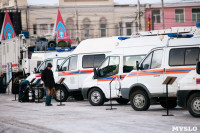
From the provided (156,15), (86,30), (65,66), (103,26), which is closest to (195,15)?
(156,15)

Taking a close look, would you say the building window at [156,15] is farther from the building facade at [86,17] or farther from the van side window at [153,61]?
the van side window at [153,61]

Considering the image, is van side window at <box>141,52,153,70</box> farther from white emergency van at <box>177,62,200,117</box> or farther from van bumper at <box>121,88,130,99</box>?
white emergency van at <box>177,62,200,117</box>

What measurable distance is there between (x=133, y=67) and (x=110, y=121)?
19.8 feet

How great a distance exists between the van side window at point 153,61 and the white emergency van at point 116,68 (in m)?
0.91

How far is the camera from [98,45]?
2361 centimetres

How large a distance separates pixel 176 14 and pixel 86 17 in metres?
10.8

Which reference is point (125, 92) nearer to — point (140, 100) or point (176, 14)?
point (140, 100)

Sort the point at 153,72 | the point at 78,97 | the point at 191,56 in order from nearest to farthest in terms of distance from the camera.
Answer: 1. the point at 191,56
2. the point at 153,72
3. the point at 78,97

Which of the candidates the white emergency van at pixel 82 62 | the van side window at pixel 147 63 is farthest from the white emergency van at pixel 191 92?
the white emergency van at pixel 82 62

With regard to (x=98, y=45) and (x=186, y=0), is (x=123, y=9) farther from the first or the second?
(x=98, y=45)

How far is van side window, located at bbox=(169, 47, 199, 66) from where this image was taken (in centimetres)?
1650

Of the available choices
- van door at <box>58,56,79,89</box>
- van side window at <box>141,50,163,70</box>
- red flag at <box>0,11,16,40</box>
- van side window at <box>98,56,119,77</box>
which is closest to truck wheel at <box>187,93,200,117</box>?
van side window at <box>141,50,163,70</box>

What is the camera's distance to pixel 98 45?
77.5 ft

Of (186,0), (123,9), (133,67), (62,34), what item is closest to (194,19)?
(186,0)
